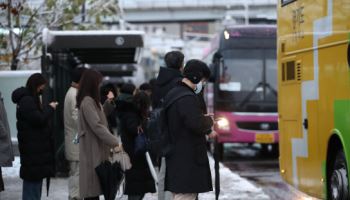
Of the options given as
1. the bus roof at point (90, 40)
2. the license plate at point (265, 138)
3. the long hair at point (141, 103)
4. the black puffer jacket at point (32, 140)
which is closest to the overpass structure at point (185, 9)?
the license plate at point (265, 138)

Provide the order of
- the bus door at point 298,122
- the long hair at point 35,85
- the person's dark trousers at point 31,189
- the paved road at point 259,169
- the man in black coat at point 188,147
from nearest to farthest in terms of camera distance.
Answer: the man in black coat at point 188,147 → the long hair at point 35,85 → the person's dark trousers at point 31,189 → the bus door at point 298,122 → the paved road at point 259,169

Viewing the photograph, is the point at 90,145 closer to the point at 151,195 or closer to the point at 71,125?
the point at 71,125

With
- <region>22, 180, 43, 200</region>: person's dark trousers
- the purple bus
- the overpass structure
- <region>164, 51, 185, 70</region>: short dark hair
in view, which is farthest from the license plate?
the overpass structure

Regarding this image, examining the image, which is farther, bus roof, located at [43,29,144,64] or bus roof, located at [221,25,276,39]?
bus roof, located at [221,25,276,39]

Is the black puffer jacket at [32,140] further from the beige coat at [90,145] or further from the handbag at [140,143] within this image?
the handbag at [140,143]

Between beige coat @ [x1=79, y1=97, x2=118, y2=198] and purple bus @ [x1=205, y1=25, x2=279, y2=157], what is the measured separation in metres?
11.0

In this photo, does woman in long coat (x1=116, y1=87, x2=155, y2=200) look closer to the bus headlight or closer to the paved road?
the paved road

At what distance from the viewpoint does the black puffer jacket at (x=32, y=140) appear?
887 cm

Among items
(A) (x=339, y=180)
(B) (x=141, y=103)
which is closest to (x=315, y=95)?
(A) (x=339, y=180)

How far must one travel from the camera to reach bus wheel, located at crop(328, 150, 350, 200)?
324 inches

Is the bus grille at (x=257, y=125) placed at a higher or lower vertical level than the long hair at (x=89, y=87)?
lower

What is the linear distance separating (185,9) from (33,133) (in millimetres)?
43956

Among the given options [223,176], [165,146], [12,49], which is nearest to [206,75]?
[165,146]

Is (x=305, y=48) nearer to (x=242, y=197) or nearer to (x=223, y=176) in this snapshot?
(x=242, y=197)
